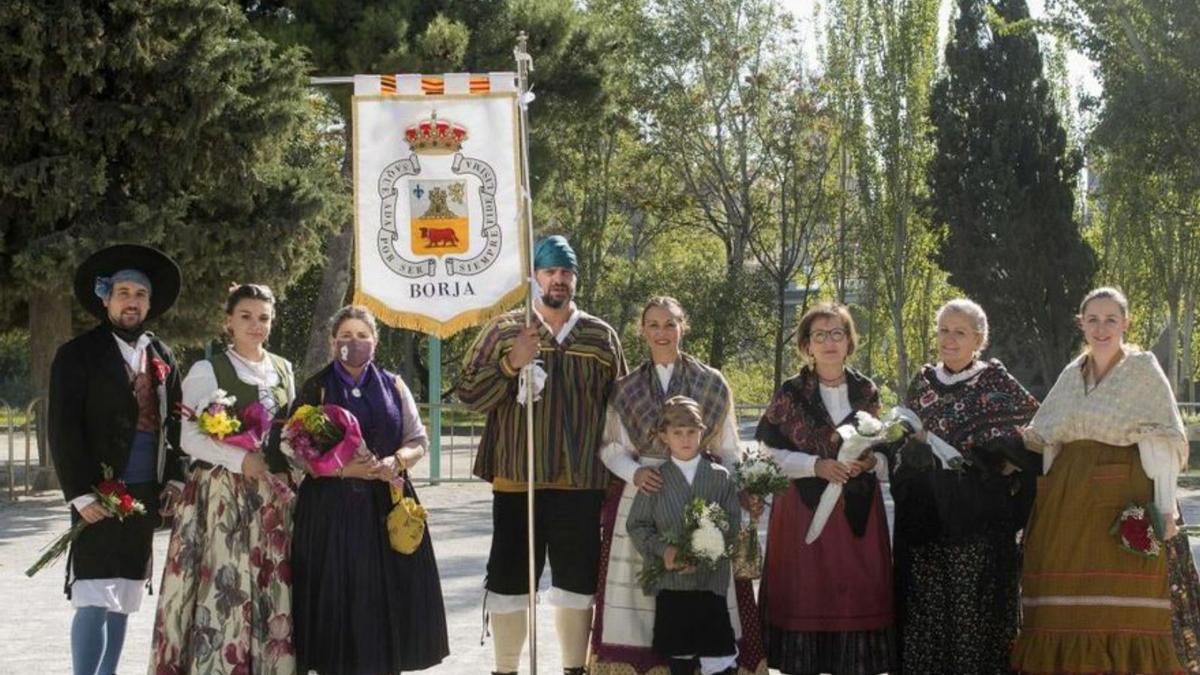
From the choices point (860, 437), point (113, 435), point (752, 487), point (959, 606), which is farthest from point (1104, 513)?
point (113, 435)

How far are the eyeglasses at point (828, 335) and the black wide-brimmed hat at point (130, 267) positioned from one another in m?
2.85

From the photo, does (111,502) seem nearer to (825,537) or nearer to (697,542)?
(697,542)

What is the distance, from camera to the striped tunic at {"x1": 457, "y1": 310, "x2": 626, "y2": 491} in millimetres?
7230

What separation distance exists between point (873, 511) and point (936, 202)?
23275mm

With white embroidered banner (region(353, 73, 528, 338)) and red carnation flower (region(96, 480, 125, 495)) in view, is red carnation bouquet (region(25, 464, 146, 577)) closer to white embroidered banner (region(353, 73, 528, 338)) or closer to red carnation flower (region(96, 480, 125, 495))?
red carnation flower (region(96, 480, 125, 495))

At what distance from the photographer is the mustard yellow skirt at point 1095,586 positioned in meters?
7.08

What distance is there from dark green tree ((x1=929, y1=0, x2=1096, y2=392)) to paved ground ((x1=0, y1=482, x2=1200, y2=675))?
38.3 feet

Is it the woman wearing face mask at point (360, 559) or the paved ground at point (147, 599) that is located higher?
the woman wearing face mask at point (360, 559)

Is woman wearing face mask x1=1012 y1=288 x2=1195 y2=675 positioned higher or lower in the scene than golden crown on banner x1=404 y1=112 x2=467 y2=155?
lower

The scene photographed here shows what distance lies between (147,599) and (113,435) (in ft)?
12.5

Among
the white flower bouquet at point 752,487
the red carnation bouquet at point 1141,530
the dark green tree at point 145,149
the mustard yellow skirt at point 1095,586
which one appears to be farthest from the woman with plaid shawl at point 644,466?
the dark green tree at point 145,149

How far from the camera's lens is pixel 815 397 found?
7.35 meters

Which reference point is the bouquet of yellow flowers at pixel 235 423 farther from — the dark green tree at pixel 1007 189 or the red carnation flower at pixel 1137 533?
the dark green tree at pixel 1007 189

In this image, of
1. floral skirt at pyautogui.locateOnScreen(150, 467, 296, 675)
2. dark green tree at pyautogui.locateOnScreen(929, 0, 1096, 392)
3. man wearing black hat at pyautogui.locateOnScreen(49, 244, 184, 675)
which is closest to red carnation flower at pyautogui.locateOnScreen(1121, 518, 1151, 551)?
floral skirt at pyautogui.locateOnScreen(150, 467, 296, 675)
